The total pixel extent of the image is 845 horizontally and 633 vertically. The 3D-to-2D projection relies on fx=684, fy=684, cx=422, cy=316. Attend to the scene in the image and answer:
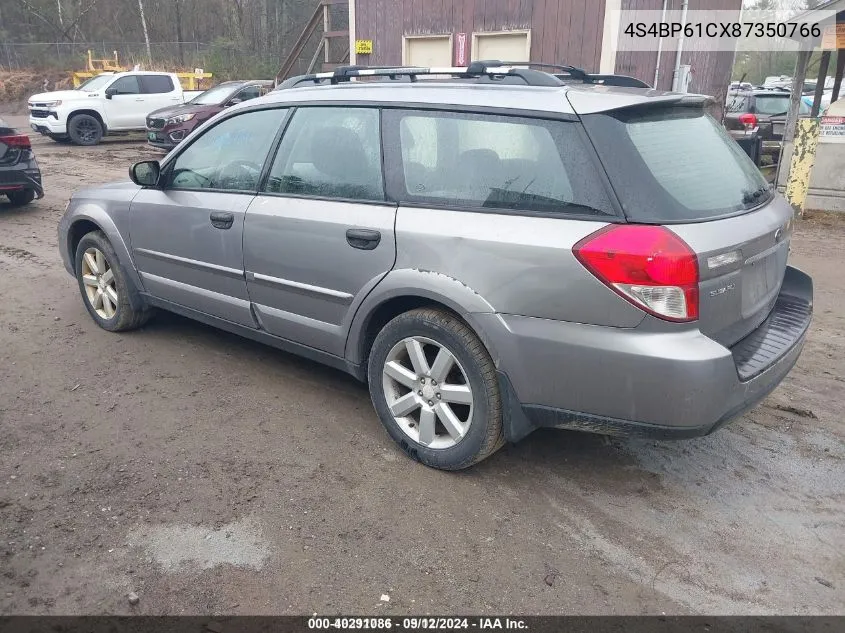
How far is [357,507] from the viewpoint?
2930mm

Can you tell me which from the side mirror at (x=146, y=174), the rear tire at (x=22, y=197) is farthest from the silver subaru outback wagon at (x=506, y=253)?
the rear tire at (x=22, y=197)

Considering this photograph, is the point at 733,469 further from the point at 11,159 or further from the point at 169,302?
the point at 11,159

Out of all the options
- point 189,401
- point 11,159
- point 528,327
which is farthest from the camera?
point 11,159

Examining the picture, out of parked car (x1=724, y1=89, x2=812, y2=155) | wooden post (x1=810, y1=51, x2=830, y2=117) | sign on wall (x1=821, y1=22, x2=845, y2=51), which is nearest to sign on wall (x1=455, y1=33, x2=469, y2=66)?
parked car (x1=724, y1=89, x2=812, y2=155)

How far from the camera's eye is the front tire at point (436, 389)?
2.95 meters

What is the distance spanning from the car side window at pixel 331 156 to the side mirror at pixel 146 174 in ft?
3.36

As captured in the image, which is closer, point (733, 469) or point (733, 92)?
point (733, 469)

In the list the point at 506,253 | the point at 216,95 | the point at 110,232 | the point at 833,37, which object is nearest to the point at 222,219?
the point at 110,232

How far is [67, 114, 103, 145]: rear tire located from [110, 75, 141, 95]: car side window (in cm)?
103

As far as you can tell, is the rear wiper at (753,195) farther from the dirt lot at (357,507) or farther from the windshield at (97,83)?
the windshield at (97,83)

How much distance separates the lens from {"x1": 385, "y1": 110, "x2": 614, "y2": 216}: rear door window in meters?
2.72

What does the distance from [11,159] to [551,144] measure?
8473 millimetres

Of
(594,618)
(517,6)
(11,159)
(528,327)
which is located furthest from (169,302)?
(517,6)

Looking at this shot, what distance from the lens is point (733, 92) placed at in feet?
60.9
